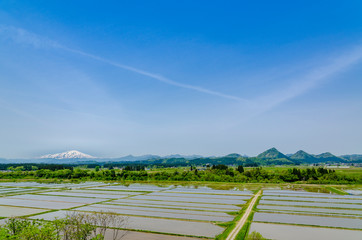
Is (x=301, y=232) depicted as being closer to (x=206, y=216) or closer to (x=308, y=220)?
(x=308, y=220)

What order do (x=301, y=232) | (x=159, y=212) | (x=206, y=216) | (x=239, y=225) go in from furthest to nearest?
1. (x=159, y=212)
2. (x=206, y=216)
3. (x=239, y=225)
4. (x=301, y=232)

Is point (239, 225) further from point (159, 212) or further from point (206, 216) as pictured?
point (159, 212)

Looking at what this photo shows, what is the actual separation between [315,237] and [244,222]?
597cm

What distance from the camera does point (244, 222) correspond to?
72.3 feet

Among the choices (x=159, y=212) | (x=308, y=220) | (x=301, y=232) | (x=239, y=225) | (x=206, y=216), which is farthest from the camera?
(x=159, y=212)

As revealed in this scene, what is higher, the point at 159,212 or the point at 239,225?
the point at 239,225

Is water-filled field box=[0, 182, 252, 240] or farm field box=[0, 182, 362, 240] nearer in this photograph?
farm field box=[0, 182, 362, 240]

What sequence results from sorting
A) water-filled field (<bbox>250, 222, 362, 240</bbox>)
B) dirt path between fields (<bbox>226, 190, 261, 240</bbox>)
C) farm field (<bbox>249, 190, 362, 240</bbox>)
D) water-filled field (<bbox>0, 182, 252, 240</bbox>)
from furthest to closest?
water-filled field (<bbox>0, 182, 252, 240</bbox>) → farm field (<bbox>249, 190, 362, 240</bbox>) → dirt path between fields (<bbox>226, 190, 261, 240</bbox>) → water-filled field (<bbox>250, 222, 362, 240</bbox>)

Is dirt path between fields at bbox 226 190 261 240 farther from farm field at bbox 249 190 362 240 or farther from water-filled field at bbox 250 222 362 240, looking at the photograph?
water-filled field at bbox 250 222 362 240

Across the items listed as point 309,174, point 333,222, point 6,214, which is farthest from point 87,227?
point 309,174

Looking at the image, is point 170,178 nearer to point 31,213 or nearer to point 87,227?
point 31,213

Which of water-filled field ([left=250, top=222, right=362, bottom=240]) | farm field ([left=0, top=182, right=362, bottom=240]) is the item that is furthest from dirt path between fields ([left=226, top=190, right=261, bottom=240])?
water-filled field ([left=250, top=222, right=362, bottom=240])

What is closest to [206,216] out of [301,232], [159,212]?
[159,212]

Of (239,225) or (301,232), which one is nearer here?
(301,232)
